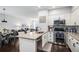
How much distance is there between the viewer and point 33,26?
106 cm

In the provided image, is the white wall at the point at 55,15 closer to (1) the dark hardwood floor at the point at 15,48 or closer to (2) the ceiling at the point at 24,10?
(2) the ceiling at the point at 24,10

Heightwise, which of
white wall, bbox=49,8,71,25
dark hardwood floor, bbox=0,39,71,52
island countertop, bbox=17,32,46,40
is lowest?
dark hardwood floor, bbox=0,39,71,52

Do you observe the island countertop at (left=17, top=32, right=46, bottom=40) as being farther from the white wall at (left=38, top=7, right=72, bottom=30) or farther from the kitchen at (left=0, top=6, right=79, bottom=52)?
the white wall at (left=38, top=7, right=72, bottom=30)

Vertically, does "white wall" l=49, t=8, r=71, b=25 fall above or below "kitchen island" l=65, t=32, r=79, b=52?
above

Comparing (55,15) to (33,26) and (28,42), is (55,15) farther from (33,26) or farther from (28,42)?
(28,42)

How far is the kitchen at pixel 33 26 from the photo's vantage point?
100 cm

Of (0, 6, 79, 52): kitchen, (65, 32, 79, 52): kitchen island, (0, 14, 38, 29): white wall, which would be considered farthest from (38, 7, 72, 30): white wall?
(65, 32, 79, 52): kitchen island

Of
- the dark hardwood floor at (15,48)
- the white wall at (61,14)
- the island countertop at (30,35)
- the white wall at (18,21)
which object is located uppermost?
the white wall at (61,14)

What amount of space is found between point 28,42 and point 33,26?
0.96ft

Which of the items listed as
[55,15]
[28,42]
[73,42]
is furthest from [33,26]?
[73,42]

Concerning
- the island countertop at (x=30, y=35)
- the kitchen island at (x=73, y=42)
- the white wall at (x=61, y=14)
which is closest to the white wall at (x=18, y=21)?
the island countertop at (x=30, y=35)

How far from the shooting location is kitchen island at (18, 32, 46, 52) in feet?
3.45
